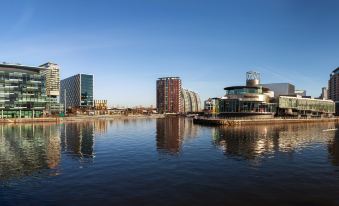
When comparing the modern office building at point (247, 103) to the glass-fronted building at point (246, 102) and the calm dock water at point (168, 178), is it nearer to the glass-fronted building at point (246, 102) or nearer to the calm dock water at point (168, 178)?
the glass-fronted building at point (246, 102)

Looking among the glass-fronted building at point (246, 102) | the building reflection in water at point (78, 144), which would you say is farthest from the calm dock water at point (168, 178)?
the glass-fronted building at point (246, 102)

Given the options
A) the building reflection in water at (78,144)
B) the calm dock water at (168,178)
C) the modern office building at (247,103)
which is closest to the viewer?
the calm dock water at (168,178)

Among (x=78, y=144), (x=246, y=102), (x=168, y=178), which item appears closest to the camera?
(x=168, y=178)

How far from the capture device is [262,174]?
42.3 meters

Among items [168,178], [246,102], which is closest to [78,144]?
[168,178]

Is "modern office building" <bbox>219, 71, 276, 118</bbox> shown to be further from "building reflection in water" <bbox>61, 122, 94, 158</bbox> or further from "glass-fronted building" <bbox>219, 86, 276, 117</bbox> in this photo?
"building reflection in water" <bbox>61, 122, 94, 158</bbox>

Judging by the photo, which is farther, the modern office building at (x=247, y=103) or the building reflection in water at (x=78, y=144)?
the modern office building at (x=247, y=103)

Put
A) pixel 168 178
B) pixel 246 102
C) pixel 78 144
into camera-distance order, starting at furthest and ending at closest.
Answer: pixel 246 102
pixel 78 144
pixel 168 178

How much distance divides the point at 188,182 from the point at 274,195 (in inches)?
433

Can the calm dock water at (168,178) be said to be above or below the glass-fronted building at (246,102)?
below

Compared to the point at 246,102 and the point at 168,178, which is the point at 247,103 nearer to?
the point at 246,102

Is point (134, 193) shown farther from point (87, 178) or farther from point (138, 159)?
point (138, 159)

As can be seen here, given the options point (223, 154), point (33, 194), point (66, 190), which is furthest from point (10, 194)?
point (223, 154)

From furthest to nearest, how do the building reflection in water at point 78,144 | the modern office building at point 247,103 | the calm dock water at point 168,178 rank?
the modern office building at point 247,103 → the building reflection in water at point 78,144 → the calm dock water at point 168,178
